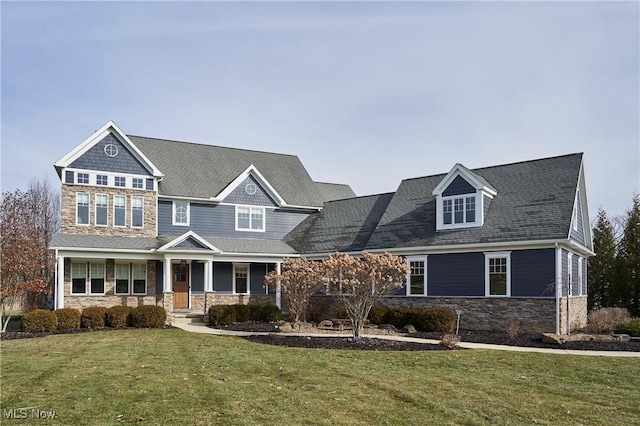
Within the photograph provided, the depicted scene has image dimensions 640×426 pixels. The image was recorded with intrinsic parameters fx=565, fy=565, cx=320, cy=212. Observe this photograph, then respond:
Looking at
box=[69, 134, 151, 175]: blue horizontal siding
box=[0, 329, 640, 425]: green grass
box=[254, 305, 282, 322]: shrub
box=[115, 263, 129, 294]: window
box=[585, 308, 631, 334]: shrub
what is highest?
box=[69, 134, 151, 175]: blue horizontal siding

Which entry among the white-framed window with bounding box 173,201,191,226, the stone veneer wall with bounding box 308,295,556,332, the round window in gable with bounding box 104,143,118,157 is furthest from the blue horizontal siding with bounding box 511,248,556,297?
the round window in gable with bounding box 104,143,118,157

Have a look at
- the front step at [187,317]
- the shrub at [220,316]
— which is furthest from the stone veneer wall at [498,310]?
the front step at [187,317]

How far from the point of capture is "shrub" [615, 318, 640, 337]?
18.9m

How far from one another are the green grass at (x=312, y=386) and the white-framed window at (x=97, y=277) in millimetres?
9964

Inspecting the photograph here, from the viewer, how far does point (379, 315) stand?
22.9 m

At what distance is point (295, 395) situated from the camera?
32.6 ft

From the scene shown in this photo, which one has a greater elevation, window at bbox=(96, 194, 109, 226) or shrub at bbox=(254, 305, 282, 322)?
window at bbox=(96, 194, 109, 226)

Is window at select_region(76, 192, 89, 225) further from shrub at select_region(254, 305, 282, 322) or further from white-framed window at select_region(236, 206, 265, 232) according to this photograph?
shrub at select_region(254, 305, 282, 322)

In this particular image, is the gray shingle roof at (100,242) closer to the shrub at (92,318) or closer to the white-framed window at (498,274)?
the shrub at (92,318)

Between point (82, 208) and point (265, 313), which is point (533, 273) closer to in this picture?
point (265, 313)

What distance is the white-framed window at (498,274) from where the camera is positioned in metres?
21.4

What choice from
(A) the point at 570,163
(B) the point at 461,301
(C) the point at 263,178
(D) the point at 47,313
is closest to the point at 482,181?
(A) the point at 570,163

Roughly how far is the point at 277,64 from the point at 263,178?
11.9 m

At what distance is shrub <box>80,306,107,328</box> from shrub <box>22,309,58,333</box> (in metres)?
1.07
